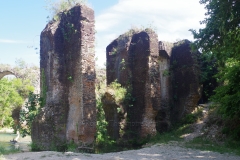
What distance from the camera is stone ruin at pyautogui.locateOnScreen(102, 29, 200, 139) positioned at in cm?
1634

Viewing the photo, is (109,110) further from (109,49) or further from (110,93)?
(109,49)

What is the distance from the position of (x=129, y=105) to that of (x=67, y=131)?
4747 mm

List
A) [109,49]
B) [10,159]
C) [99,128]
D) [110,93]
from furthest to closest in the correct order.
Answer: [109,49] → [110,93] → [99,128] → [10,159]

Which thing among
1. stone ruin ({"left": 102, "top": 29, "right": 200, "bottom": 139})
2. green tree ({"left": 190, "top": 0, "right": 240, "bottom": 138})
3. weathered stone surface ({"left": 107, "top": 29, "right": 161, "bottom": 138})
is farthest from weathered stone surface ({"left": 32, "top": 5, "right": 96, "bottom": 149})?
green tree ({"left": 190, "top": 0, "right": 240, "bottom": 138})

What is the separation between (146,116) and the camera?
53.2ft

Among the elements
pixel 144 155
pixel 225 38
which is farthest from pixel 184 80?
pixel 144 155

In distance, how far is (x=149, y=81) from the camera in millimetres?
16547

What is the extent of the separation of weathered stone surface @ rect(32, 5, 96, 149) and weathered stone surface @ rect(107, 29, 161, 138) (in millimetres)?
4239

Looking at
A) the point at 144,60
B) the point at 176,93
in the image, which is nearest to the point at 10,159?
the point at 144,60

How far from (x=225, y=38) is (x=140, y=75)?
7.26 m

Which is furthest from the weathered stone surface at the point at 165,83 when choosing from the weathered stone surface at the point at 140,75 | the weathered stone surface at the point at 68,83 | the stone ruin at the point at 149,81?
the weathered stone surface at the point at 68,83

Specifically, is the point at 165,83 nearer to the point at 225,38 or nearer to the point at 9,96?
the point at 225,38

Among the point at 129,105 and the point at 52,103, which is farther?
the point at 129,105

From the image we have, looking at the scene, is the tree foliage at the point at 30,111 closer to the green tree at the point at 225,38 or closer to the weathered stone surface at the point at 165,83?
the weathered stone surface at the point at 165,83
